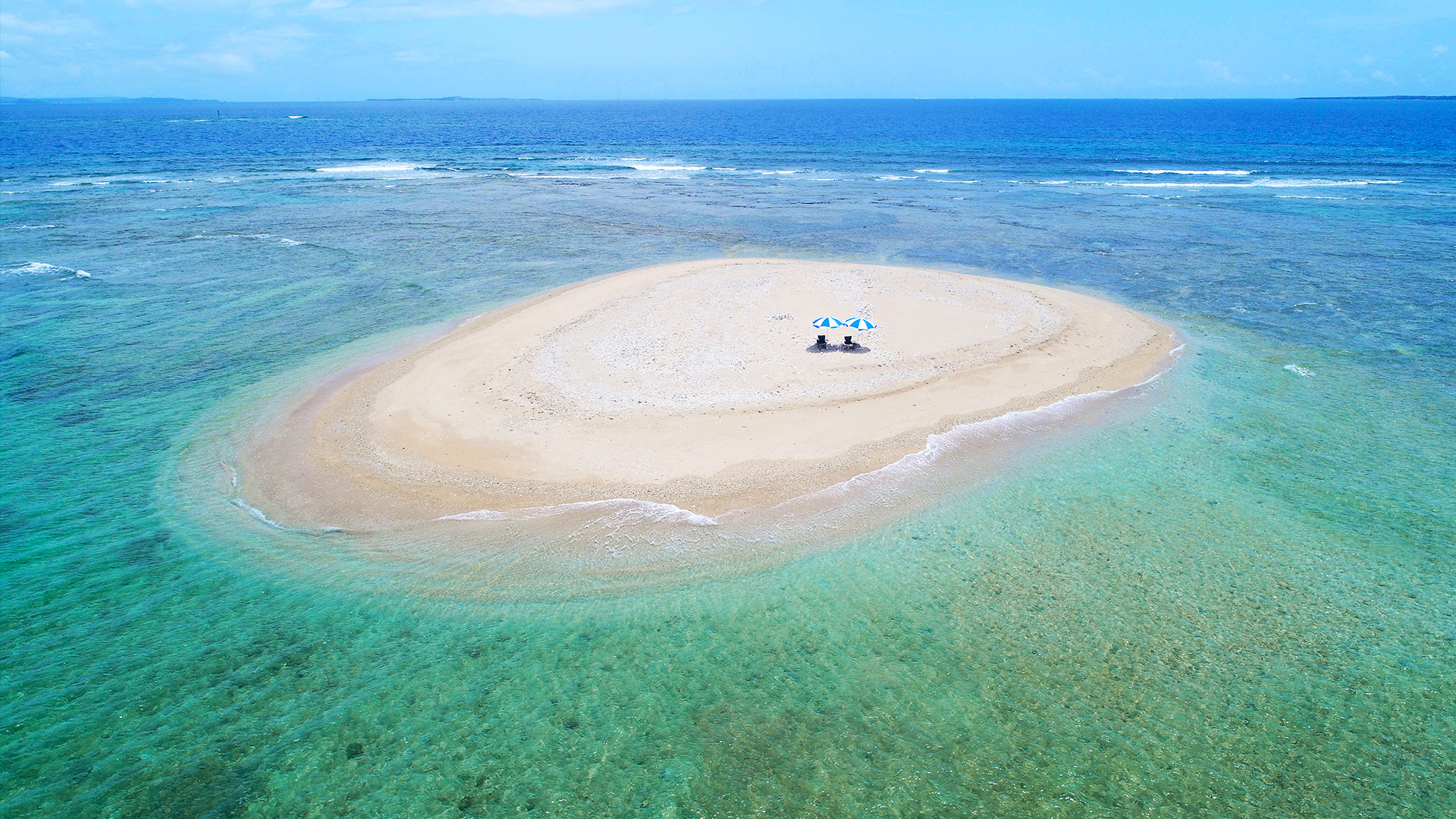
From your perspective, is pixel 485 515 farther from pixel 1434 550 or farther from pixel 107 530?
pixel 1434 550

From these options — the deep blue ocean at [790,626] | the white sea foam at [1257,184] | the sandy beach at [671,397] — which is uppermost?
the white sea foam at [1257,184]

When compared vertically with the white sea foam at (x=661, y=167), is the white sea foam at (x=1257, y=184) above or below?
below

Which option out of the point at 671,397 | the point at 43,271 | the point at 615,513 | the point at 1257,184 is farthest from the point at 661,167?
the point at 615,513

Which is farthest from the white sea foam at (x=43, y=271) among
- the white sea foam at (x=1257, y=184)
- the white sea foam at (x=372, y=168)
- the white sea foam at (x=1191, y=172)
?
the white sea foam at (x=1191, y=172)

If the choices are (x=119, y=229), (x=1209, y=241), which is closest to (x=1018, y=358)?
(x=1209, y=241)

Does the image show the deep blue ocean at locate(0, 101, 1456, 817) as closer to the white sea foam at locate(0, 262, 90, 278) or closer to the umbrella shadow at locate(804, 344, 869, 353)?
the white sea foam at locate(0, 262, 90, 278)

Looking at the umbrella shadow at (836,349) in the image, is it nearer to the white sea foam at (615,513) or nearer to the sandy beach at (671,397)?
the sandy beach at (671,397)

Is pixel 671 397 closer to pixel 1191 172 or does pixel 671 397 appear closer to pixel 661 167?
pixel 661 167

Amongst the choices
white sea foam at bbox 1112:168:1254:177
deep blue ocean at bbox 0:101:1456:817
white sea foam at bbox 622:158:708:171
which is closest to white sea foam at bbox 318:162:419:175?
white sea foam at bbox 622:158:708:171
